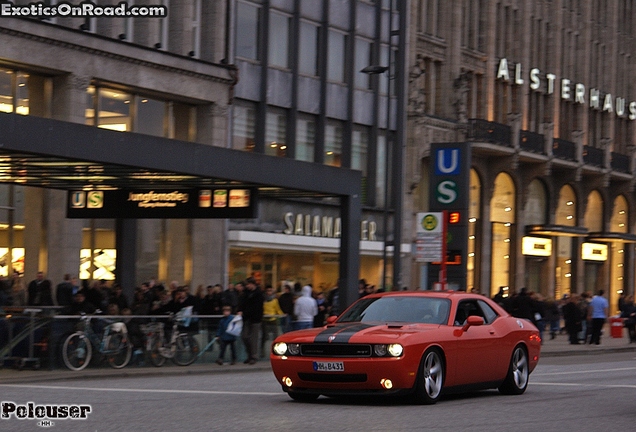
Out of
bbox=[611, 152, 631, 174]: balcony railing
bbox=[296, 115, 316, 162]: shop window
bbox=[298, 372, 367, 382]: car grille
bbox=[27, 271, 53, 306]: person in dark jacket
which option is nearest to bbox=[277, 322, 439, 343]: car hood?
bbox=[298, 372, 367, 382]: car grille

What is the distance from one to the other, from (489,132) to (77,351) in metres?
33.3

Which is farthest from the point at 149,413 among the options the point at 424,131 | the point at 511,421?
the point at 424,131

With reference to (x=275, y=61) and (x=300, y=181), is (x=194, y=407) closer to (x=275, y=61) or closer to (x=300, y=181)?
(x=300, y=181)

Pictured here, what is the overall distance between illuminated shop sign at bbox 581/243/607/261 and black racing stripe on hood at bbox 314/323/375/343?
4985cm

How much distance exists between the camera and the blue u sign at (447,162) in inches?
1292

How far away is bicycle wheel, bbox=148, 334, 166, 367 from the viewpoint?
24562mm

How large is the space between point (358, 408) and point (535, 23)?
153ft

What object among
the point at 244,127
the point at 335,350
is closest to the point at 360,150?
the point at 244,127

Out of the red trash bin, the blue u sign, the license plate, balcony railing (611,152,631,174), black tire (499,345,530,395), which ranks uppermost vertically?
balcony railing (611,152,631,174)

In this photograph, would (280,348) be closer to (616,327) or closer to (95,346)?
(95,346)

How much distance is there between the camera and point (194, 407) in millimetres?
14961

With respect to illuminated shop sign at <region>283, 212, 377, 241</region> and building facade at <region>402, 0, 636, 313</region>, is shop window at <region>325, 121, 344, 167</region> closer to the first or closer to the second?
illuminated shop sign at <region>283, 212, 377, 241</region>

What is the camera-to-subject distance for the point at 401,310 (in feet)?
53.4

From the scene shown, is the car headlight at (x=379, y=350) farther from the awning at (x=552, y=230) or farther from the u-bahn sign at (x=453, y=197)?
the awning at (x=552, y=230)
